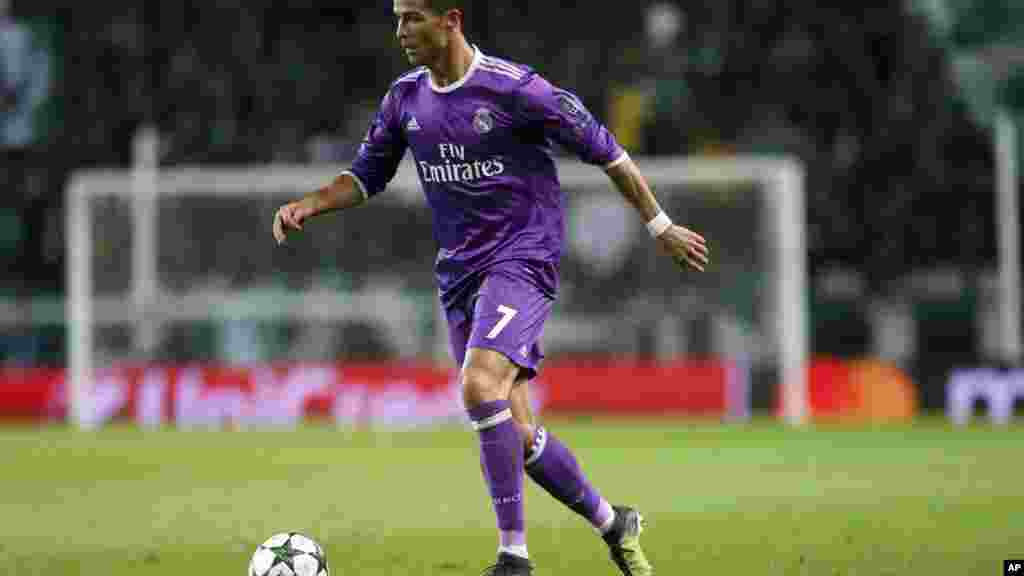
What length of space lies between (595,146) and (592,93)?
695 inches

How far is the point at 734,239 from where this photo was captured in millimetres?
22766

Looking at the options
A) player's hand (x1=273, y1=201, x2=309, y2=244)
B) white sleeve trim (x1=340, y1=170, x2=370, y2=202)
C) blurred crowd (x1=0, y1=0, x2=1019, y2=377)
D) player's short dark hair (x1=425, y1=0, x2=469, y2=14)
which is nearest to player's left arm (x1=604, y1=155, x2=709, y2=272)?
player's short dark hair (x1=425, y1=0, x2=469, y2=14)

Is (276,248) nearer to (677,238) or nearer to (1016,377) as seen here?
(1016,377)

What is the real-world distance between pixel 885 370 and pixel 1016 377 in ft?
4.72

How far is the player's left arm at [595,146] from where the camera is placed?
780 cm

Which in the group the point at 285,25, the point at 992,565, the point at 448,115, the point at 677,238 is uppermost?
the point at 285,25

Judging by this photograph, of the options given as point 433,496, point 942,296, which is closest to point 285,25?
point 942,296

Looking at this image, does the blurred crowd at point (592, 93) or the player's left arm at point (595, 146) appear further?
the blurred crowd at point (592, 93)

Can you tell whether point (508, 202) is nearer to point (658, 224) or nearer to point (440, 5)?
point (658, 224)

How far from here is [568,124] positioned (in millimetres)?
7820

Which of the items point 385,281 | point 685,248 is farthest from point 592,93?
point 685,248

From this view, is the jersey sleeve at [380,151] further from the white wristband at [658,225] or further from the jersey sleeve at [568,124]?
the white wristband at [658,225]

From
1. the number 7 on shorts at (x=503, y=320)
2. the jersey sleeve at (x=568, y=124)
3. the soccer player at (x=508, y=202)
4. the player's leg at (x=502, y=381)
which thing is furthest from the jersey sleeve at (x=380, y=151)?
the number 7 on shorts at (x=503, y=320)

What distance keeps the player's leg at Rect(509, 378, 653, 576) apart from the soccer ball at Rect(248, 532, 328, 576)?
96 cm
